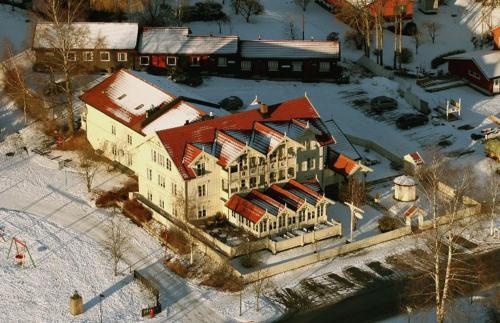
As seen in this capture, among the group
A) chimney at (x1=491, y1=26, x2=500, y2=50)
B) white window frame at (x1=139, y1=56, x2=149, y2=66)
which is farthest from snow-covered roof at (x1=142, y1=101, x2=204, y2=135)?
chimney at (x1=491, y1=26, x2=500, y2=50)

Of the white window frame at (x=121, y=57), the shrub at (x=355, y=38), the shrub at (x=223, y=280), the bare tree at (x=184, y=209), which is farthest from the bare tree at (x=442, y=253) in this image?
the white window frame at (x=121, y=57)

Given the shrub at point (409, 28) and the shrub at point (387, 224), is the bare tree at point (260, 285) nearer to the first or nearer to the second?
the shrub at point (387, 224)

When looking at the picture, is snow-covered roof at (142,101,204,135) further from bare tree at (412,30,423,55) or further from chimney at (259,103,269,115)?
bare tree at (412,30,423,55)

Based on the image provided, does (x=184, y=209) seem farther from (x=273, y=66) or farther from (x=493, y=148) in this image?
(x=273, y=66)

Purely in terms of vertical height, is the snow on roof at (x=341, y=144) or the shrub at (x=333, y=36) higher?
the shrub at (x=333, y=36)

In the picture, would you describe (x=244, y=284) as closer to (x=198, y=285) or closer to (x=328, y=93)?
(x=198, y=285)

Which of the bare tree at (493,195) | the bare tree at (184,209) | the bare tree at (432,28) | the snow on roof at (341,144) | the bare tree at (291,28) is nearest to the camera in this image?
the bare tree at (184,209)

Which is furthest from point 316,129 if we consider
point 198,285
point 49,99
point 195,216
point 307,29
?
point 307,29
